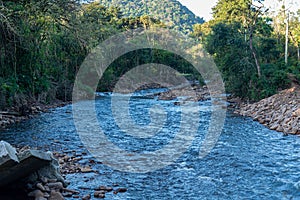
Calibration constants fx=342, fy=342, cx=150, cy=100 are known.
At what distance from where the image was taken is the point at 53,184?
6.70 metres

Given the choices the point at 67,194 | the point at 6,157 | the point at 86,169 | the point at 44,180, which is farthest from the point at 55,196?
the point at 86,169

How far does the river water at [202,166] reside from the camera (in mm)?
6914

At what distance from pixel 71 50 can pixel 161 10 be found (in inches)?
5579

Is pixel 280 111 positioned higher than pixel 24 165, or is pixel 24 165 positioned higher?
pixel 280 111

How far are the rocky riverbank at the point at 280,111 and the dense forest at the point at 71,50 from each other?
1.88 meters

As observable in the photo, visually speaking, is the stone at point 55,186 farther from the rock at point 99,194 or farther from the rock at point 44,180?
the rock at point 99,194

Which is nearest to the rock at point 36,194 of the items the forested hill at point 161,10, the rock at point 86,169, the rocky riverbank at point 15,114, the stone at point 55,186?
the stone at point 55,186

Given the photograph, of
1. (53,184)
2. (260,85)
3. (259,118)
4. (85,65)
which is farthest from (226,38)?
(53,184)

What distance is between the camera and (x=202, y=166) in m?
8.77

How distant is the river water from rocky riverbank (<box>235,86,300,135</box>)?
768 mm

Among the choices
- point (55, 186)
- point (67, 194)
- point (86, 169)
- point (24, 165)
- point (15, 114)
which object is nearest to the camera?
point (24, 165)

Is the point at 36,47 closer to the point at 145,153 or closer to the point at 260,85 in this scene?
the point at 145,153

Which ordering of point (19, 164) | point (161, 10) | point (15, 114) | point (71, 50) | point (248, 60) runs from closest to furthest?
point (19, 164)
point (15, 114)
point (71, 50)
point (248, 60)
point (161, 10)

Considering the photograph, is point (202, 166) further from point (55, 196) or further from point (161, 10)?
point (161, 10)
